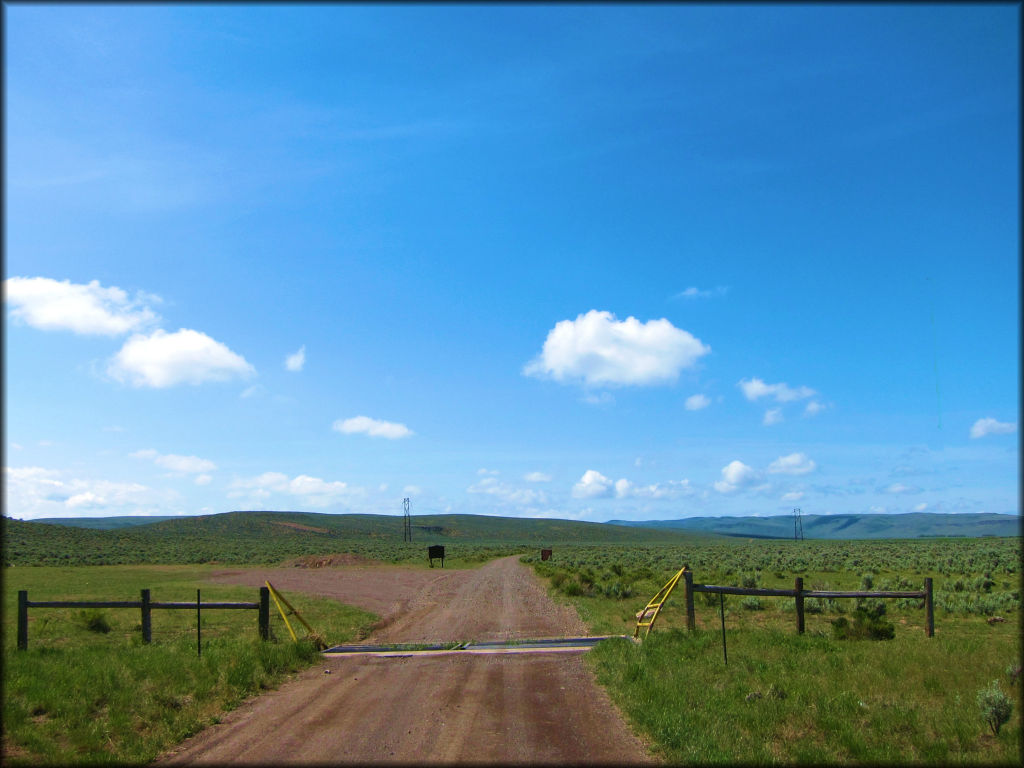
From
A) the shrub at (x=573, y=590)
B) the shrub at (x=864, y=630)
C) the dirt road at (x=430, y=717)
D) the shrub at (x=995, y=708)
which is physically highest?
the shrub at (x=995, y=708)

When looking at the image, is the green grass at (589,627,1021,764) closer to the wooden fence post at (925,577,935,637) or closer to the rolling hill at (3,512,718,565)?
the wooden fence post at (925,577,935,637)

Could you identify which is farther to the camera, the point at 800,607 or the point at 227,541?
the point at 227,541

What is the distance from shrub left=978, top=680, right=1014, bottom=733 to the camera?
8.26 meters

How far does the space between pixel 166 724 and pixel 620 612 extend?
14629 millimetres

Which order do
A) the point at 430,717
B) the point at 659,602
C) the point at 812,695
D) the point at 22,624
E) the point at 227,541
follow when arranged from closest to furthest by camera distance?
the point at 430,717
the point at 812,695
the point at 22,624
the point at 659,602
the point at 227,541

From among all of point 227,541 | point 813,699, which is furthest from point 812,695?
point 227,541

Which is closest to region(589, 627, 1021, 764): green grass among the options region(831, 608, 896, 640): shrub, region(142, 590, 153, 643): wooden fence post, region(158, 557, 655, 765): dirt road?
region(158, 557, 655, 765): dirt road

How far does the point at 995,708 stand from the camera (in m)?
8.31

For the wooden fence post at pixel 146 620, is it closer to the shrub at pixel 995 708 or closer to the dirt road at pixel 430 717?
the dirt road at pixel 430 717

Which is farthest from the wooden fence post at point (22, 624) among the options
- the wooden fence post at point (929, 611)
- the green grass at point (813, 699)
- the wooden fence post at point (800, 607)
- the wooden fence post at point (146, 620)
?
the wooden fence post at point (929, 611)

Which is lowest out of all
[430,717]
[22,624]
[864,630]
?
[864,630]

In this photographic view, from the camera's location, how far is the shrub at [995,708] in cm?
826

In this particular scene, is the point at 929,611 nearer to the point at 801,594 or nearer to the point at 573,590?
the point at 801,594

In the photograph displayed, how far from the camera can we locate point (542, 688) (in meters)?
11.0
